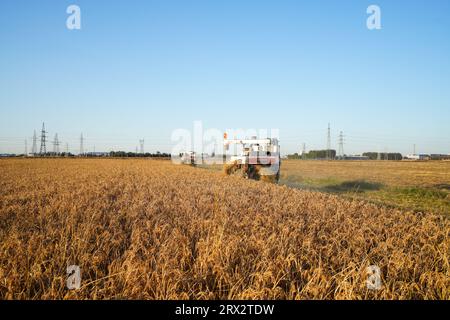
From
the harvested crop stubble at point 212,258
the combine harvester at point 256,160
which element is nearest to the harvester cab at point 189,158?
the combine harvester at point 256,160

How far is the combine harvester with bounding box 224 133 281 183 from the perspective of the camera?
17547 millimetres

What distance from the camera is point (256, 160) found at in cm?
1770

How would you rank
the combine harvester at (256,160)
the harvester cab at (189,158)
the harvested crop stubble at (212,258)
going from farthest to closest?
the harvester cab at (189,158) → the combine harvester at (256,160) → the harvested crop stubble at (212,258)

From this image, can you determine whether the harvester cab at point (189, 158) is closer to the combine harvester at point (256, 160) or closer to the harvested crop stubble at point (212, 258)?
the combine harvester at point (256, 160)

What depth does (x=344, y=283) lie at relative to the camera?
279cm

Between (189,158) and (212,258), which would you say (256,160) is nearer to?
(212,258)

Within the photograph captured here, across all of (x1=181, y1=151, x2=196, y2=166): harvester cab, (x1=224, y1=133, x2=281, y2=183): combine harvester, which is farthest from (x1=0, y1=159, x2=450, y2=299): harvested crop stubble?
(x1=181, y1=151, x2=196, y2=166): harvester cab

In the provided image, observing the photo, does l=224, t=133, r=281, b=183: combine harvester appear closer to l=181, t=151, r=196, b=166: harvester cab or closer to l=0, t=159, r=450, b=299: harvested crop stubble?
l=0, t=159, r=450, b=299: harvested crop stubble

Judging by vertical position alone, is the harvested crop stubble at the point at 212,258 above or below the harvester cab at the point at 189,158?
below

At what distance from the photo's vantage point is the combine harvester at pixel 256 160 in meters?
17.5

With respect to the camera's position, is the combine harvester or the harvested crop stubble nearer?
the harvested crop stubble

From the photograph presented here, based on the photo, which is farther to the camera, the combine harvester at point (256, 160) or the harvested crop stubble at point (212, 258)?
the combine harvester at point (256, 160)
